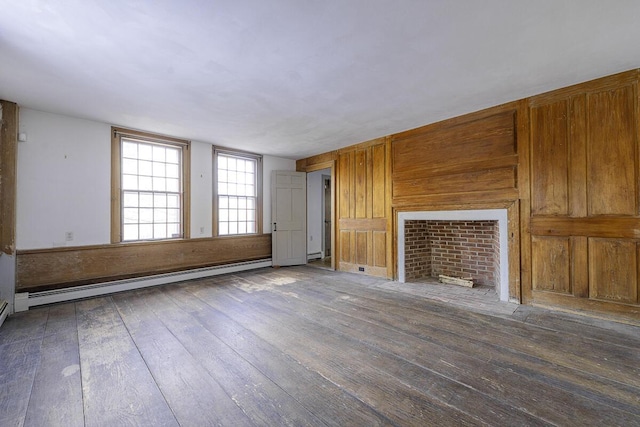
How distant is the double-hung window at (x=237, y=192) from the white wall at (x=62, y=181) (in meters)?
1.84

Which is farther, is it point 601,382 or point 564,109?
point 564,109

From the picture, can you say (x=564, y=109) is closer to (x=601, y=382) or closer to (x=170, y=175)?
(x=601, y=382)

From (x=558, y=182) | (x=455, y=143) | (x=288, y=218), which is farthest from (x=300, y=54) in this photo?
(x=288, y=218)

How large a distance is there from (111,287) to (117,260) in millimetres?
420

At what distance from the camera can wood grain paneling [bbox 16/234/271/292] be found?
363cm

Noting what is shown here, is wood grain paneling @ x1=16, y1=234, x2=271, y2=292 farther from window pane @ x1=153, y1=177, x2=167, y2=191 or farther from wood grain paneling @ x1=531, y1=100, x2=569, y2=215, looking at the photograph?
wood grain paneling @ x1=531, y1=100, x2=569, y2=215

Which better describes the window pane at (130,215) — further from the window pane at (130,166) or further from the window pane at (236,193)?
the window pane at (236,193)

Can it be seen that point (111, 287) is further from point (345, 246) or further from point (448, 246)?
point (448, 246)

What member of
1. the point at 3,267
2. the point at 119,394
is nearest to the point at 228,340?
the point at 119,394

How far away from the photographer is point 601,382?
73.4 inches

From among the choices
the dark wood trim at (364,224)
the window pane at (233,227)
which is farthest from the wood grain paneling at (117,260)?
the dark wood trim at (364,224)

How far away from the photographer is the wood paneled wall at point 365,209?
16.3 feet

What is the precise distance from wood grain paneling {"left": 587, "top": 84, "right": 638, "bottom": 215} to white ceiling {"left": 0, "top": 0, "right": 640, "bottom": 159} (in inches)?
12.9

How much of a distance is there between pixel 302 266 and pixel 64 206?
431 centimetres
